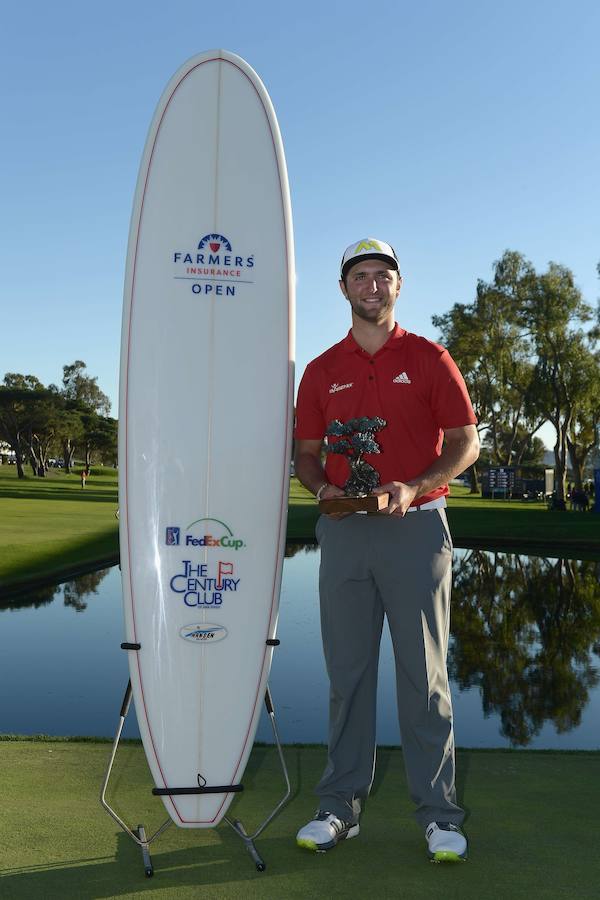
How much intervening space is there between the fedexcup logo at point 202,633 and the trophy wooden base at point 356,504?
67 cm

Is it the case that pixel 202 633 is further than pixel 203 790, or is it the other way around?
pixel 202 633

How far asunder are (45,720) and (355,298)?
12.5 feet

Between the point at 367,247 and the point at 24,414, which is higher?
the point at 24,414

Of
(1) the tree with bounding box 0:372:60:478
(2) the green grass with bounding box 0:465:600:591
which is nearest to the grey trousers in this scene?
(2) the green grass with bounding box 0:465:600:591

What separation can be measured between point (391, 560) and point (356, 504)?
28 centimetres

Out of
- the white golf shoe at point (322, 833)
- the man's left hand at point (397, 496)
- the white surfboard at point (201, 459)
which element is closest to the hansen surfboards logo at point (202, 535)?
the white surfboard at point (201, 459)

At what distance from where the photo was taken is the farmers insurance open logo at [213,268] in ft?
10.6

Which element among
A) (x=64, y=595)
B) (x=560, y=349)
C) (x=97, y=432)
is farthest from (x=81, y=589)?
(x=97, y=432)

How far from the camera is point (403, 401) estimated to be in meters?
2.91

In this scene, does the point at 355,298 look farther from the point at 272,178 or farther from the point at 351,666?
the point at 351,666

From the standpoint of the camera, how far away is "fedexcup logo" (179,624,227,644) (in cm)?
313

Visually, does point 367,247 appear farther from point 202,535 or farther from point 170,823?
point 170,823

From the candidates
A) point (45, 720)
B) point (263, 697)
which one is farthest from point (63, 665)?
point (263, 697)

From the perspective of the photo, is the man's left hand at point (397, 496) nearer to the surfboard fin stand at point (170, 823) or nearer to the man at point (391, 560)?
the man at point (391, 560)
